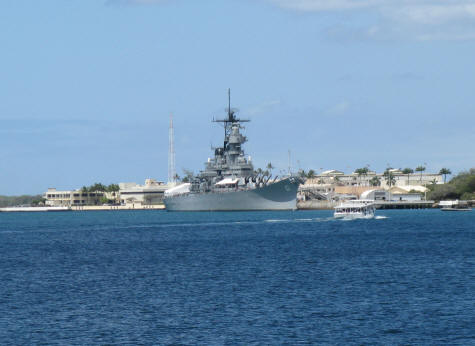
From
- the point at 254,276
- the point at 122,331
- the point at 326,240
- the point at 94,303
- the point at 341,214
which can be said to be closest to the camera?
the point at 122,331

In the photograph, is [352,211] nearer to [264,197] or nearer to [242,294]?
[264,197]

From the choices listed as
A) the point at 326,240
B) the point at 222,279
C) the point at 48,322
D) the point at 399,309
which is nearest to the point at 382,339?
the point at 399,309

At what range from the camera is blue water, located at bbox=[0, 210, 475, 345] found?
37219 millimetres

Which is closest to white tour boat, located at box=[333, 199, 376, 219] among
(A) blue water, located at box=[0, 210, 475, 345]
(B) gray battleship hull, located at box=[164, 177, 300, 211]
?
(B) gray battleship hull, located at box=[164, 177, 300, 211]

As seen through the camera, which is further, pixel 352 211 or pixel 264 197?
pixel 264 197

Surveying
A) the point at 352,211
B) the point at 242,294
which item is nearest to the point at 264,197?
the point at 352,211

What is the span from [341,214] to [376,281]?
93.2m

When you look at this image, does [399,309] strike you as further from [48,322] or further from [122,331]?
[48,322]

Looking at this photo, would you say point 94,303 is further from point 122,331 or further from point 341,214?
point 341,214

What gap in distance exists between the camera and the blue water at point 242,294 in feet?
122

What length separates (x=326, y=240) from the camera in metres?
91.6

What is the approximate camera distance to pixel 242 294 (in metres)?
48.1

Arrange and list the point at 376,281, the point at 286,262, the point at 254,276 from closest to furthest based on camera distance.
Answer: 1. the point at 376,281
2. the point at 254,276
3. the point at 286,262

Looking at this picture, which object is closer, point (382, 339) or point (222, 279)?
point (382, 339)
